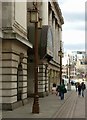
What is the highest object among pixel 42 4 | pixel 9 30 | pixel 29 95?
pixel 42 4

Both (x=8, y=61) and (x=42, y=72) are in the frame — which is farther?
(x=42, y=72)

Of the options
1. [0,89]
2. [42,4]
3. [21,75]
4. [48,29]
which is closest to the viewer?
[0,89]

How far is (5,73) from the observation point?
25750 mm

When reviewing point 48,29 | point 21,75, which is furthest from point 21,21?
point 48,29

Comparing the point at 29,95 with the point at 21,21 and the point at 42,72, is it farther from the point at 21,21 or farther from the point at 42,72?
the point at 21,21

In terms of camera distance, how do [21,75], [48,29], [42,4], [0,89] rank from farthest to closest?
[42,4] < [48,29] < [21,75] < [0,89]

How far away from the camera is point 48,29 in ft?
134

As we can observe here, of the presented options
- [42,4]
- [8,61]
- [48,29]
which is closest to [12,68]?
[8,61]

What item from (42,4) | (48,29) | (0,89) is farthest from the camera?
(42,4)

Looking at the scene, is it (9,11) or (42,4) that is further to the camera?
(42,4)

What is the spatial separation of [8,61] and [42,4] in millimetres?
21699

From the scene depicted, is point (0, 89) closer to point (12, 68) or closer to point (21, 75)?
point (12, 68)

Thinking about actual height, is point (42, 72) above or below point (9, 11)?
below

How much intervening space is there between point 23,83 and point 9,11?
21.9 feet
